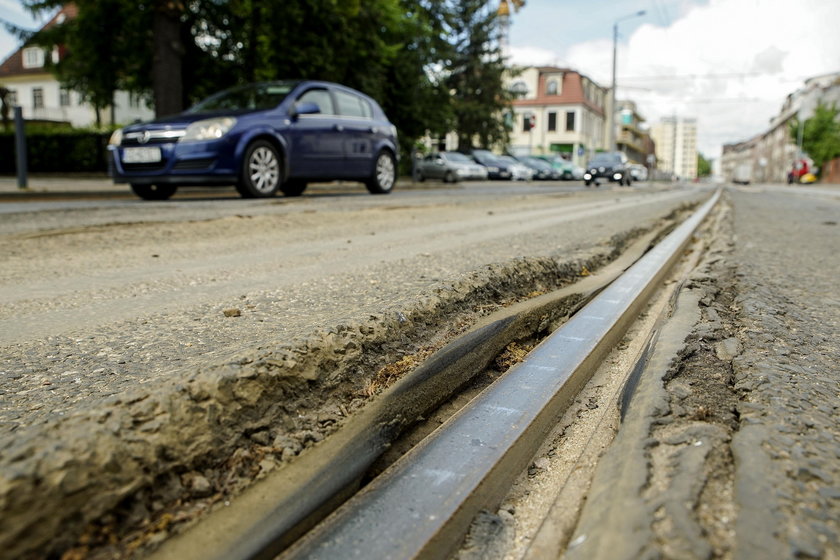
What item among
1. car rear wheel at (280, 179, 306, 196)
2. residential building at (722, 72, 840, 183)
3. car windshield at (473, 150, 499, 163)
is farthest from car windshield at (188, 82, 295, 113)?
residential building at (722, 72, 840, 183)

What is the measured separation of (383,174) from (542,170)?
29600 mm

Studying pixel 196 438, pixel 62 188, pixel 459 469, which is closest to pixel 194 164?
pixel 62 188

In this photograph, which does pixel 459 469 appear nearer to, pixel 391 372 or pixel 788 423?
pixel 391 372

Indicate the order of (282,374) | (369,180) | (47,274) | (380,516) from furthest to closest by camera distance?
(369,180), (47,274), (282,374), (380,516)

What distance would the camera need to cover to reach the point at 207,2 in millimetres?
15055

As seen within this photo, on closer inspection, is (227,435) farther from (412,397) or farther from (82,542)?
(412,397)

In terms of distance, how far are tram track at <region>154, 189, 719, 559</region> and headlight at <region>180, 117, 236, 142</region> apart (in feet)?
20.7

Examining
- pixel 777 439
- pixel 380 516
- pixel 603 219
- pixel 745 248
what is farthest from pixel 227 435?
pixel 603 219

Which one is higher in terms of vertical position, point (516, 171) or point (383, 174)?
point (516, 171)

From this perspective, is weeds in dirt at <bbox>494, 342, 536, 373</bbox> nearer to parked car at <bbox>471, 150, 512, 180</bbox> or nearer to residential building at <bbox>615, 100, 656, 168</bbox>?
parked car at <bbox>471, 150, 512, 180</bbox>

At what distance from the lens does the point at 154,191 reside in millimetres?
8359

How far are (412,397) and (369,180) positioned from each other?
906cm

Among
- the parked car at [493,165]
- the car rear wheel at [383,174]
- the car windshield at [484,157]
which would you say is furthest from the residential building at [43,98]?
the car rear wheel at [383,174]

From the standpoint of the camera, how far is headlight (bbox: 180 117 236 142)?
24.4 ft
